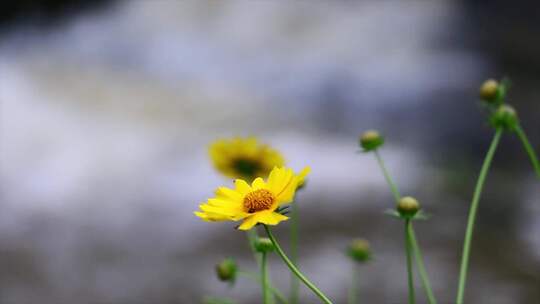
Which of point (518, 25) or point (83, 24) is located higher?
point (83, 24)

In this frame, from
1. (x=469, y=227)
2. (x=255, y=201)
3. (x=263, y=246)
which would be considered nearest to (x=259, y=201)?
(x=255, y=201)

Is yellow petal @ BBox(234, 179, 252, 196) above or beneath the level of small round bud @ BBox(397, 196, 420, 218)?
beneath

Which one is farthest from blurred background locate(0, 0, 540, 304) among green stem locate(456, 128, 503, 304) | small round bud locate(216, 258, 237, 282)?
green stem locate(456, 128, 503, 304)

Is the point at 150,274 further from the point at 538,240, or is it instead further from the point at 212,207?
the point at 212,207

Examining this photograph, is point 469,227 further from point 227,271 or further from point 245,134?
point 245,134

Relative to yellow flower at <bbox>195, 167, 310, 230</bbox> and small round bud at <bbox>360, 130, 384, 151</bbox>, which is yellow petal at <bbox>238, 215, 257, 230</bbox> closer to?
yellow flower at <bbox>195, 167, 310, 230</bbox>

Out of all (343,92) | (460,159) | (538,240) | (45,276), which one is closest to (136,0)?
(343,92)

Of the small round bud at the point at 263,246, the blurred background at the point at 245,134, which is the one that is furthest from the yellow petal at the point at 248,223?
the blurred background at the point at 245,134

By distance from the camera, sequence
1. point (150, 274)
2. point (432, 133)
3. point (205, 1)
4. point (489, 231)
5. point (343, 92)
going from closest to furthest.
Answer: point (150, 274), point (489, 231), point (432, 133), point (343, 92), point (205, 1)
